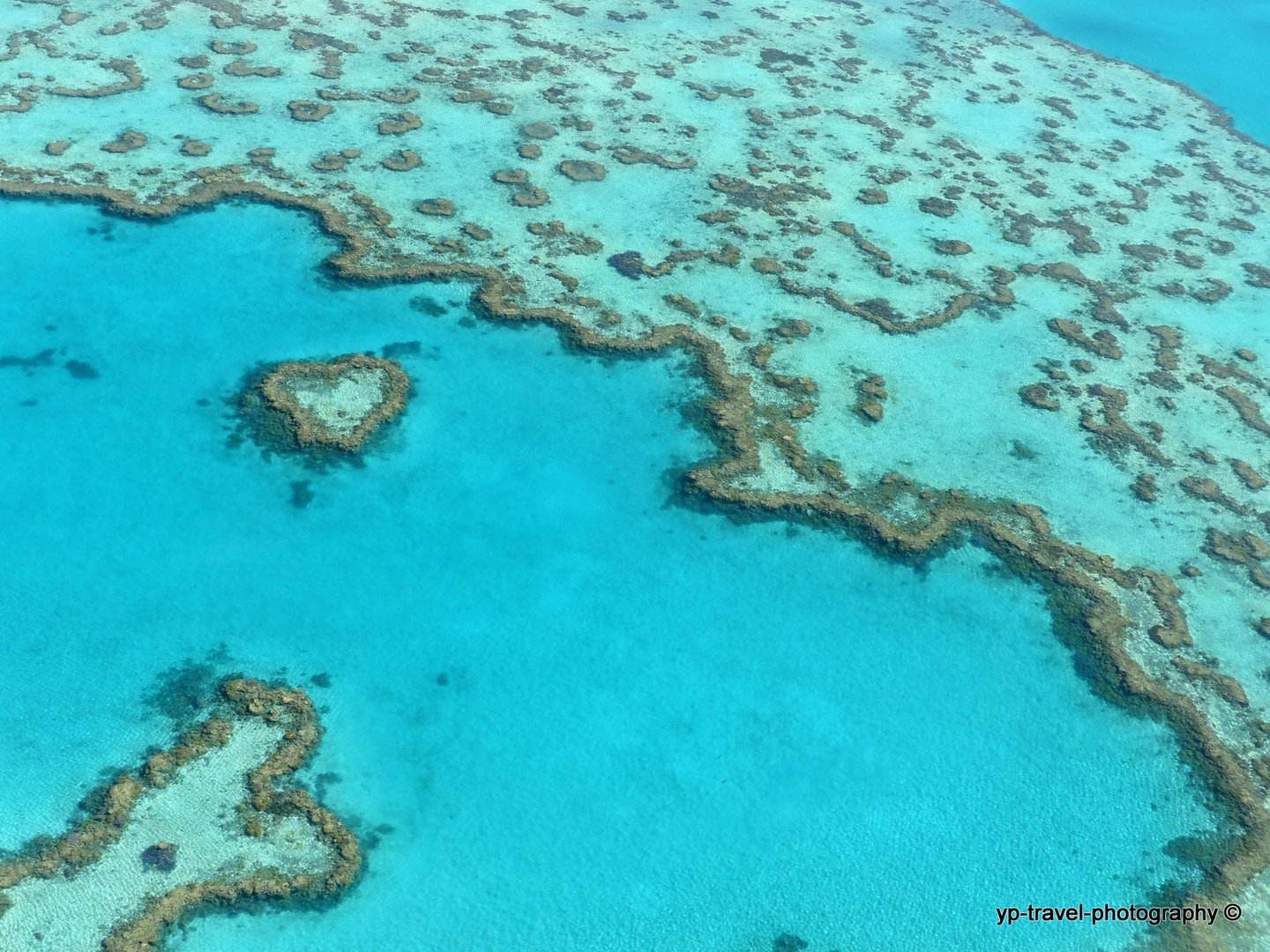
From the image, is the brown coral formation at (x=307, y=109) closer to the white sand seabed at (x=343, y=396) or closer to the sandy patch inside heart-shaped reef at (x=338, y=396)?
the sandy patch inside heart-shaped reef at (x=338, y=396)

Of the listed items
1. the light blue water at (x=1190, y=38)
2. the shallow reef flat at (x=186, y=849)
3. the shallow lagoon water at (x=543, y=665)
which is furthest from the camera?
the light blue water at (x=1190, y=38)

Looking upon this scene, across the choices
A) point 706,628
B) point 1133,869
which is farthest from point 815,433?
point 1133,869

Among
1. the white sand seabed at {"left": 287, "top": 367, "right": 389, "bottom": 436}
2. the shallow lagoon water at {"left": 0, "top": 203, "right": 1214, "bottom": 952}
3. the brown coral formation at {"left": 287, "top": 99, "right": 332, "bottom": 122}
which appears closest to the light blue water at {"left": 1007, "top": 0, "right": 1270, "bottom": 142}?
the shallow lagoon water at {"left": 0, "top": 203, "right": 1214, "bottom": 952}

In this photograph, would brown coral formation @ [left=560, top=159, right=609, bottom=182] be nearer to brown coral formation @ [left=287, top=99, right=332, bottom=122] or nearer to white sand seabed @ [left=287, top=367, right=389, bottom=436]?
brown coral formation @ [left=287, top=99, right=332, bottom=122]

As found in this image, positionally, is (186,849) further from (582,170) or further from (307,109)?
(307,109)

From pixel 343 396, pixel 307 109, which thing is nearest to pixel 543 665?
pixel 343 396

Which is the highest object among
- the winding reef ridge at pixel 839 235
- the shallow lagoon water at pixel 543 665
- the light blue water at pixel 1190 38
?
the light blue water at pixel 1190 38

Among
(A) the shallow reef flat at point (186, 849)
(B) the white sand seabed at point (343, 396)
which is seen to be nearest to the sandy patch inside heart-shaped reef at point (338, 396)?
(B) the white sand seabed at point (343, 396)
